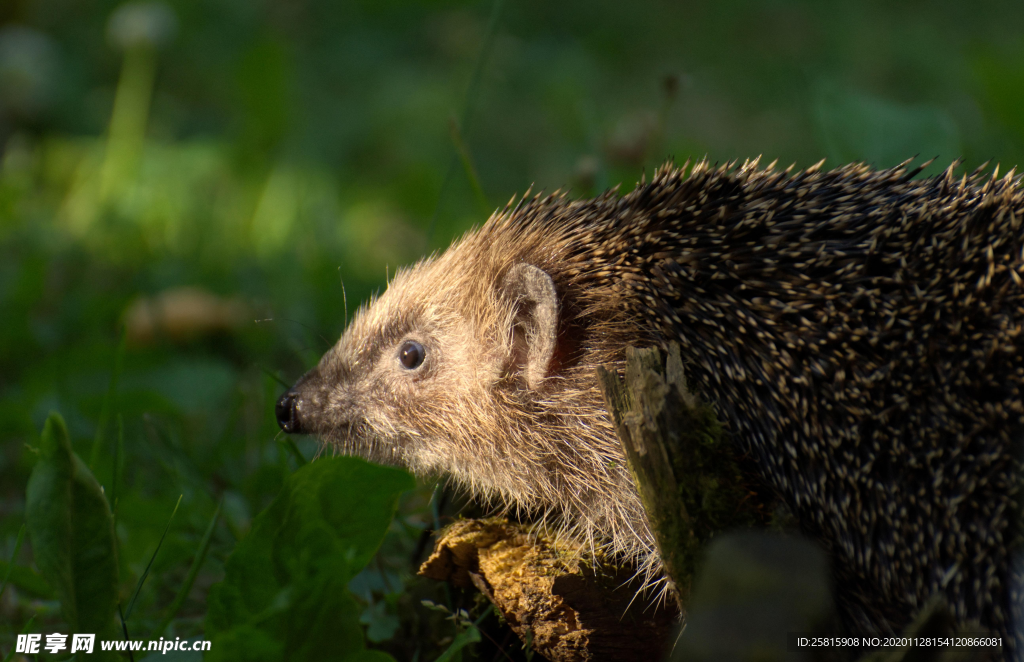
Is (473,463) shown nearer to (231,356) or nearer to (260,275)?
(231,356)

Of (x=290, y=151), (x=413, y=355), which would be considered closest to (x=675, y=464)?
(x=413, y=355)

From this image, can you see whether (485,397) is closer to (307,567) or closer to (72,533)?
(307,567)

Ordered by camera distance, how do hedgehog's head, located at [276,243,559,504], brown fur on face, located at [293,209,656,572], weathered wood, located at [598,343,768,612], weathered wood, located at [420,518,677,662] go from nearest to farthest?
weathered wood, located at [598,343,768,612], weathered wood, located at [420,518,677,662], brown fur on face, located at [293,209,656,572], hedgehog's head, located at [276,243,559,504]

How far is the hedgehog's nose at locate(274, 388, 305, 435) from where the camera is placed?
297 cm

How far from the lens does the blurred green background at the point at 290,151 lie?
3447 mm

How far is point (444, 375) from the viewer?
2.91 meters

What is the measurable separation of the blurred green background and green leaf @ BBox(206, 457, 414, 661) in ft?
1.50

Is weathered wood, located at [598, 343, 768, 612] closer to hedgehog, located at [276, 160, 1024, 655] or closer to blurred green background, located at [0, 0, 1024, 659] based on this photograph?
hedgehog, located at [276, 160, 1024, 655]

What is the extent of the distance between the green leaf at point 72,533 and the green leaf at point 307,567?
0.86 feet

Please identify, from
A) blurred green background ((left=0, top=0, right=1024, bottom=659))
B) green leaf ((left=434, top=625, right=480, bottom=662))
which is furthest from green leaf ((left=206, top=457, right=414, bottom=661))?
blurred green background ((left=0, top=0, right=1024, bottom=659))

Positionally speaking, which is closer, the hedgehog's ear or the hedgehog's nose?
the hedgehog's ear

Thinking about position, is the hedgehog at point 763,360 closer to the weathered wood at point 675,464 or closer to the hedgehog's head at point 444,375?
the hedgehog's head at point 444,375

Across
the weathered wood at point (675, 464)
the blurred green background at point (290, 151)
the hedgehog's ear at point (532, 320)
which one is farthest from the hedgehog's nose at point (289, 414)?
the weathered wood at point (675, 464)

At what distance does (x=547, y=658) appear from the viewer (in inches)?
89.3
